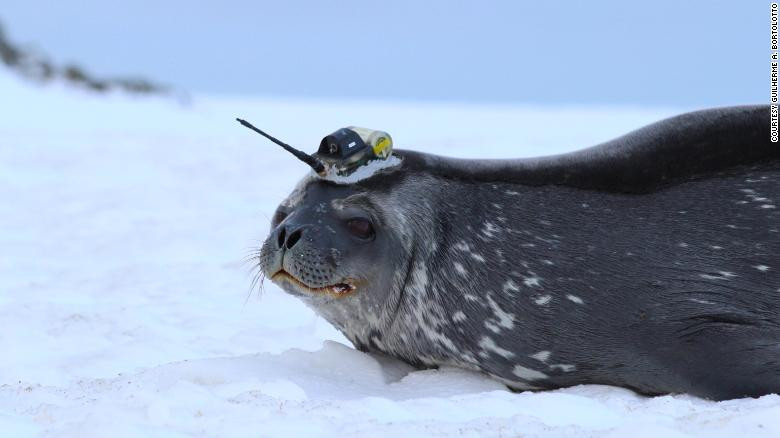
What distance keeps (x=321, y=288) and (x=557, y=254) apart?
2.58ft

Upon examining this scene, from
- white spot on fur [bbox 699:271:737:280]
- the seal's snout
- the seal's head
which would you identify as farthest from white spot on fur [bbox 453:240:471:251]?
white spot on fur [bbox 699:271:737:280]

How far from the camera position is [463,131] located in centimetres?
1446

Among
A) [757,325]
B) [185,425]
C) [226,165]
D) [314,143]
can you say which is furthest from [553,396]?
[314,143]

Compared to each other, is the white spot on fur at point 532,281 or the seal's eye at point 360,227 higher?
the seal's eye at point 360,227

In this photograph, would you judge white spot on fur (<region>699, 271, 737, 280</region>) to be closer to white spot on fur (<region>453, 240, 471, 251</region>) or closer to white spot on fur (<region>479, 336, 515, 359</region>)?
white spot on fur (<region>479, 336, 515, 359</region>)

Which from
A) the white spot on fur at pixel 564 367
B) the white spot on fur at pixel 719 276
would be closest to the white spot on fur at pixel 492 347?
the white spot on fur at pixel 564 367

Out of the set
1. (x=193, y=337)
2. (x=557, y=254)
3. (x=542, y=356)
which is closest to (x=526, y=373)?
(x=542, y=356)

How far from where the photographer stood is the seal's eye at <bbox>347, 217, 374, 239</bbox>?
12.1 ft

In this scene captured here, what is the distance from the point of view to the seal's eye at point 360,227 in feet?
12.1

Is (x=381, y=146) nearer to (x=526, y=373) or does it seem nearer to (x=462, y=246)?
(x=462, y=246)

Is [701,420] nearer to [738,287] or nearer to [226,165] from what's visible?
[738,287]

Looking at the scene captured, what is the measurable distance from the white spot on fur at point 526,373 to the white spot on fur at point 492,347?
47 mm

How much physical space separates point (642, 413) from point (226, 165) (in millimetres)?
8810

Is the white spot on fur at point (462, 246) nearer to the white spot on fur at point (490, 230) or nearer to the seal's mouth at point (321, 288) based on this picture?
the white spot on fur at point (490, 230)
